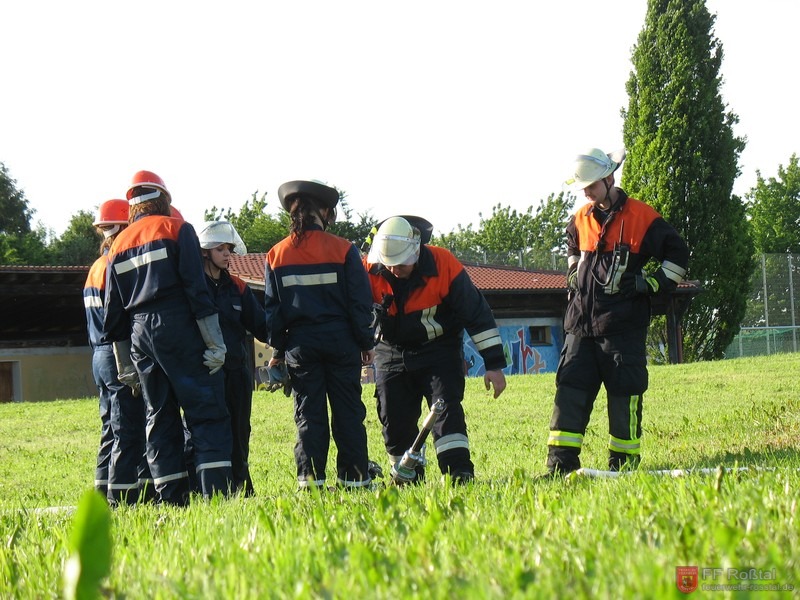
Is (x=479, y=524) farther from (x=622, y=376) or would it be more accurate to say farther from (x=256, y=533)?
(x=622, y=376)

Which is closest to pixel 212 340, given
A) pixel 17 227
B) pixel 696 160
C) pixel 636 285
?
pixel 636 285

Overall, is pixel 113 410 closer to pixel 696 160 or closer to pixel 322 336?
pixel 322 336

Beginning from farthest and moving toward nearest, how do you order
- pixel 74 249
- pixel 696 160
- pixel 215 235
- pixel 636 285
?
pixel 74 249
pixel 696 160
pixel 215 235
pixel 636 285

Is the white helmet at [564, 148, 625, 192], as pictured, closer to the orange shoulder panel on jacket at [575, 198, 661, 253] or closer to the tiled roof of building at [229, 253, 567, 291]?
the orange shoulder panel on jacket at [575, 198, 661, 253]

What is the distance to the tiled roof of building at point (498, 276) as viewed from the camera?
3512cm

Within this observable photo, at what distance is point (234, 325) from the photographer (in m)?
7.21

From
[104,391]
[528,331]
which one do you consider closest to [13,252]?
[528,331]

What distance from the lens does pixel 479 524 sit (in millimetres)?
3322

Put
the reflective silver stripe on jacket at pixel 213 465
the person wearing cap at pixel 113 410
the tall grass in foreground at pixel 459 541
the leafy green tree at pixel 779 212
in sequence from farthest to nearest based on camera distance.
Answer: the leafy green tree at pixel 779 212
the person wearing cap at pixel 113 410
the reflective silver stripe on jacket at pixel 213 465
the tall grass in foreground at pixel 459 541

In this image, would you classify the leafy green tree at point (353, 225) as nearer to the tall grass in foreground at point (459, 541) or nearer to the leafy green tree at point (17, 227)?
the leafy green tree at point (17, 227)

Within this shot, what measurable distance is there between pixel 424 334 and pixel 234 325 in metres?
1.59

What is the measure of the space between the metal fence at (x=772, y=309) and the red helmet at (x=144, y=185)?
34175mm

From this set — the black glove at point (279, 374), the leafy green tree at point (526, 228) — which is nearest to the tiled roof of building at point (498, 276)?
the black glove at point (279, 374)

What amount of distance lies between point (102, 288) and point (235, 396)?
123 centimetres
